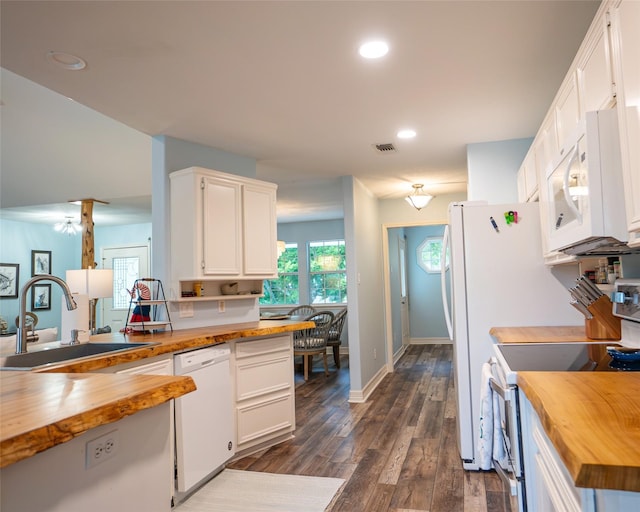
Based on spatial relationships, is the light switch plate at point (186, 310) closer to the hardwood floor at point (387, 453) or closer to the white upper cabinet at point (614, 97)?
the hardwood floor at point (387, 453)

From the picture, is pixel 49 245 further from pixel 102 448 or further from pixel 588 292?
pixel 588 292

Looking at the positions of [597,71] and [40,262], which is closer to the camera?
[597,71]

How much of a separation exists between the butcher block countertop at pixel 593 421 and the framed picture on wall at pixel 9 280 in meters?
8.49

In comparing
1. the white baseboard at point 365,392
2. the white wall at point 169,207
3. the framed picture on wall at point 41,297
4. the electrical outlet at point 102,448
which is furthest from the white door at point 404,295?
the electrical outlet at point 102,448

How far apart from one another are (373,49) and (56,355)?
2.17 metres

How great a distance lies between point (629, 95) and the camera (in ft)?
4.48

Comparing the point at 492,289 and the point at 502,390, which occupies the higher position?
the point at 492,289

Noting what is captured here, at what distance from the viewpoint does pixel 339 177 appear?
5047 millimetres

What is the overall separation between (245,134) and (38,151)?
297 cm

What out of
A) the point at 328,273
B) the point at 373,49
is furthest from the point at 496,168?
the point at 328,273

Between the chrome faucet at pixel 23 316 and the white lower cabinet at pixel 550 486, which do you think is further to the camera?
the chrome faucet at pixel 23 316

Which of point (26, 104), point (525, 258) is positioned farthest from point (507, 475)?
point (26, 104)

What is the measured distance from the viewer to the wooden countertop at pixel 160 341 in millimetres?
1956

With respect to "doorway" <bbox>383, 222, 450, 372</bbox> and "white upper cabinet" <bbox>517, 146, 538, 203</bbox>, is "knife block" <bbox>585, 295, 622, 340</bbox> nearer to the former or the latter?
"white upper cabinet" <bbox>517, 146, 538, 203</bbox>
